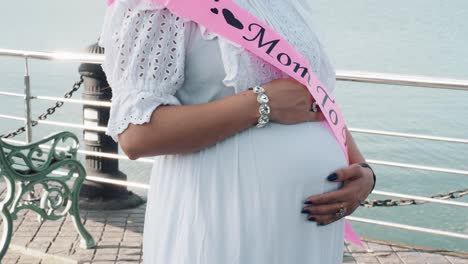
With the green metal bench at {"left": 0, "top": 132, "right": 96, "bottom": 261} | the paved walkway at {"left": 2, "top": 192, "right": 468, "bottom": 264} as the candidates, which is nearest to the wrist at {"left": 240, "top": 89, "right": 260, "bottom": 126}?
the green metal bench at {"left": 0, "top": 132, "right": 96, "bottom": 261}

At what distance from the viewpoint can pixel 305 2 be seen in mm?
1700

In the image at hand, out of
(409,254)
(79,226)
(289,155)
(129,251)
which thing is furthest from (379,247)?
(289,155)

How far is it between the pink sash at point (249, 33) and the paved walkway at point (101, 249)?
262cm

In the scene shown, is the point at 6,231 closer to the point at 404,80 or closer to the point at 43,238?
the point at 43,238

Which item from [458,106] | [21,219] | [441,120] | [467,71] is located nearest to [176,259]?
[21,219]

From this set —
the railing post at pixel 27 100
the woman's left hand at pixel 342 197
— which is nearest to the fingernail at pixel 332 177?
the woman's left hand at pixel 342 197

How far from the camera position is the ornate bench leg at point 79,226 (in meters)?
4.05

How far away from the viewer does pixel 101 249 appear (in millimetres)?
4066

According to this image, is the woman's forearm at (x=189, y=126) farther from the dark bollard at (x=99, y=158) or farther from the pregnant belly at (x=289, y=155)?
the dark bollard at (x=99, y=158)

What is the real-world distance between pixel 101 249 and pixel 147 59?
2.91m

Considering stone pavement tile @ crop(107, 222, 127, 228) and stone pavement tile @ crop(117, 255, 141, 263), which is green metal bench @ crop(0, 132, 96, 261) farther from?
stone pavement tile @ crop(107, 222, 127, 228)

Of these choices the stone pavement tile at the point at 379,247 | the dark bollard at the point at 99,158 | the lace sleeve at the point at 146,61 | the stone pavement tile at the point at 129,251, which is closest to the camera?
the lace sleeve at the point at 146,61

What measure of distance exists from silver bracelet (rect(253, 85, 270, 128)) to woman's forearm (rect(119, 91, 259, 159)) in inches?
0.5

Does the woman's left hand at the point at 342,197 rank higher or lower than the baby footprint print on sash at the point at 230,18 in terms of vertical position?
lower
